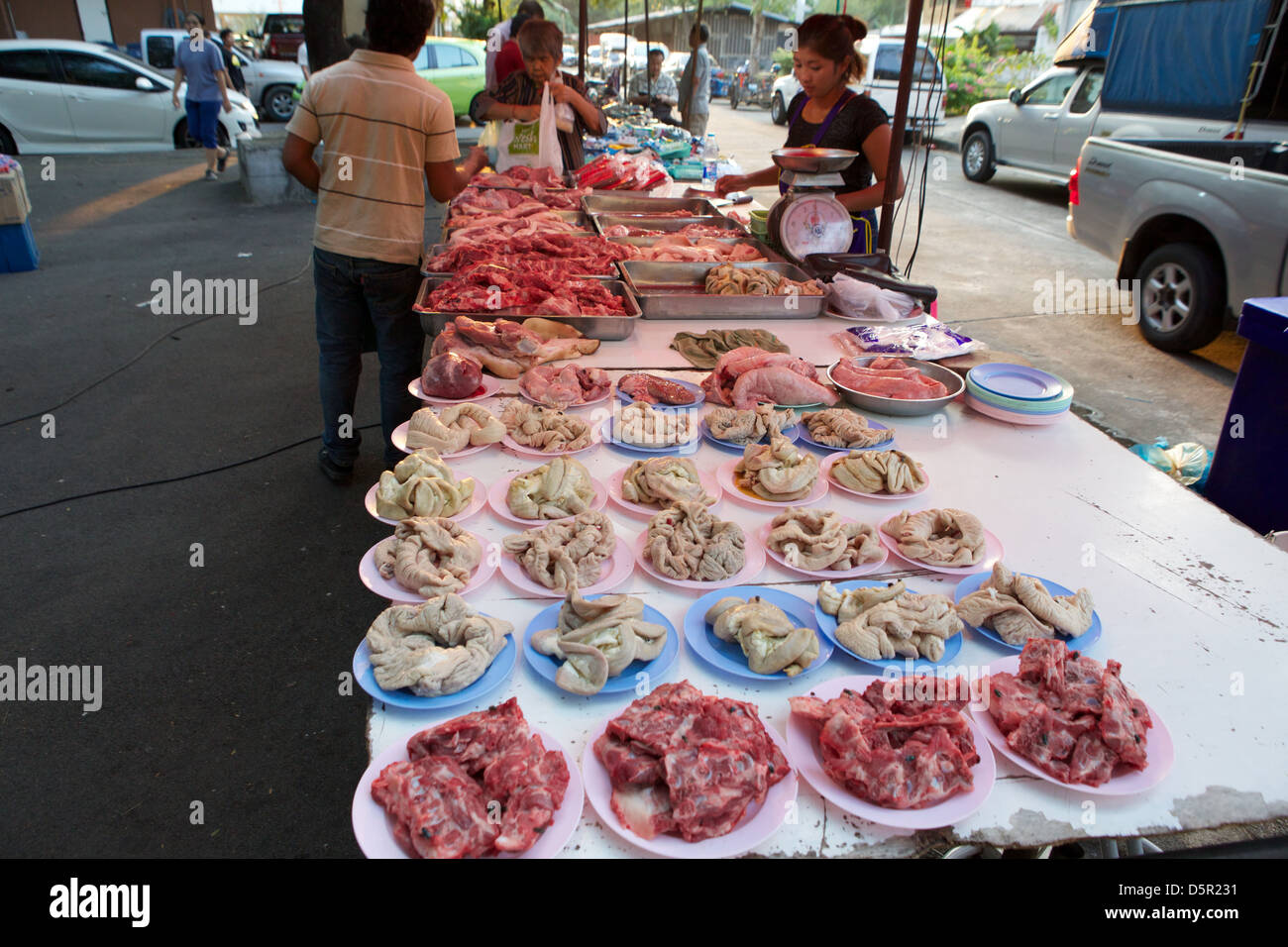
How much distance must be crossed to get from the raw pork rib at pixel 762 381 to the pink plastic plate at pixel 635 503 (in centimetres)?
45

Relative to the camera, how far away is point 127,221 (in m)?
9.76

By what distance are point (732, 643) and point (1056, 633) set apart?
2.26ft

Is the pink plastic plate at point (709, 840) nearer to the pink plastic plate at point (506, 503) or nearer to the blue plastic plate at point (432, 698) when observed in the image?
the blue plastic plate at point (432, 698)

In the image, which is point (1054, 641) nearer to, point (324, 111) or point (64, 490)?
point (324, 111)

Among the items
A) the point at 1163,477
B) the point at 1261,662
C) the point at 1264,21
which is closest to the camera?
the point at 1261,662

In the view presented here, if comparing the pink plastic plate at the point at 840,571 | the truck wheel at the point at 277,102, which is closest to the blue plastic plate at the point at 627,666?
the pink plastic plate at the point at 840,571

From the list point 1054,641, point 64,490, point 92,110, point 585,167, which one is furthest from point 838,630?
point 92,110

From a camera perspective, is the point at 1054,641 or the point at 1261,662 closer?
the point at 1054,641

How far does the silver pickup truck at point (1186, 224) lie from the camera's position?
5.43 meters

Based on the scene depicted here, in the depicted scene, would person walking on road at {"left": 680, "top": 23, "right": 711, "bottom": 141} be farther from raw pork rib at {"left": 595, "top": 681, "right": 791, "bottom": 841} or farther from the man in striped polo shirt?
raw pork rib at {"left": 595, "top": 681, "right": 791, "bottom": 841}

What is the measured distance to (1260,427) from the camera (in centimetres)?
318

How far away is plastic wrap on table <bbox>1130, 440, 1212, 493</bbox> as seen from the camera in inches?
137
